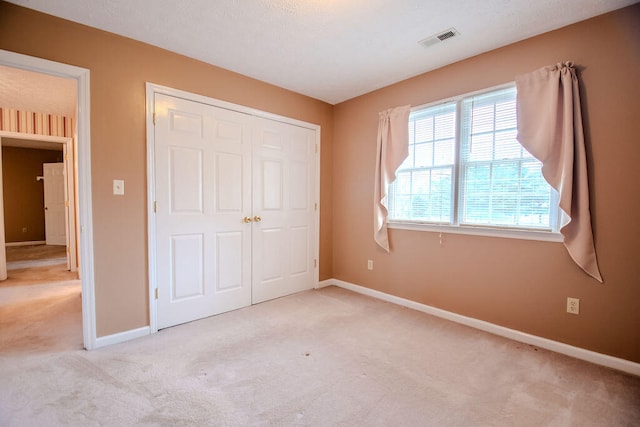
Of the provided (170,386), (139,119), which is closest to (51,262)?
(139,119)

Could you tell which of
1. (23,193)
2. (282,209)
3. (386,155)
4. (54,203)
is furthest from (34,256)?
(386,155)

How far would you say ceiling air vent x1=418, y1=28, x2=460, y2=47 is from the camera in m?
2.28

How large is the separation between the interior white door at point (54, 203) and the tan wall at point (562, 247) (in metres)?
7.68

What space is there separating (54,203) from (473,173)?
28.8 feet

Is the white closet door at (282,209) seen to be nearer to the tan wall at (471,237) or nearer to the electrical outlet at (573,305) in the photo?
the tan wall at (471,237)

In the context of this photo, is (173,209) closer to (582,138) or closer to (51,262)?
(582,138)

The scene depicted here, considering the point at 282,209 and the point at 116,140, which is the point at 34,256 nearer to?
the point at 116,140

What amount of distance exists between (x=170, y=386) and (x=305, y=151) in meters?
2.80

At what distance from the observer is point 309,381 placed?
6.13 ft

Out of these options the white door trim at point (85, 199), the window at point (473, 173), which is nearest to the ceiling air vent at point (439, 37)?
the window at point (473, 173)

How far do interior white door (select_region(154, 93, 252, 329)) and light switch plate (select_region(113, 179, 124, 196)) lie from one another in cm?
26

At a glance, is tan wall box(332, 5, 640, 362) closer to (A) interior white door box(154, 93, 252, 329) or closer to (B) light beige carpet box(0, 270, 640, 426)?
(B) light beige carpet box(0, 270, 640, 426)

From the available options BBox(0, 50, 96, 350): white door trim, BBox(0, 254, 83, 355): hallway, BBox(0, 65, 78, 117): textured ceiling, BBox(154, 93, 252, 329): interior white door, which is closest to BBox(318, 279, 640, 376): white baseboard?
BBox(154, 93, 252, 329): interior white door

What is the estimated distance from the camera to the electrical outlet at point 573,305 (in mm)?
2180
